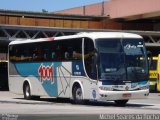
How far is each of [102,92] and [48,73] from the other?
196 inches

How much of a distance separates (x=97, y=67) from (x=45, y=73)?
5.04 m

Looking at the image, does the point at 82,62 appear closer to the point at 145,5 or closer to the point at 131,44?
the point at 131,44

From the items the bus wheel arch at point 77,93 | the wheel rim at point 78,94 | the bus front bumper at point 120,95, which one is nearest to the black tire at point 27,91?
the bus wheel arch at point 77,93

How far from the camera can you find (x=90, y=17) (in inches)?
2478

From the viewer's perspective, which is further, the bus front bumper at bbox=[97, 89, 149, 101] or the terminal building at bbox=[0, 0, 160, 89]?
the terminal building at bbox=[0, 0, 160, 89]

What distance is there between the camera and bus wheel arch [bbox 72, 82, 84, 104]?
2405cm

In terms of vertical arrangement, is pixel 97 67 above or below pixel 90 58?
below

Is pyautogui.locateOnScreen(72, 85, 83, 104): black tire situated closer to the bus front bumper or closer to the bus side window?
the bus side window

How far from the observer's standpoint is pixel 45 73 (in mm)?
27203

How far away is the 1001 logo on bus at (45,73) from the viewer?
26.7m

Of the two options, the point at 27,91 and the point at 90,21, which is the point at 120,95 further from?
the point at 90,21

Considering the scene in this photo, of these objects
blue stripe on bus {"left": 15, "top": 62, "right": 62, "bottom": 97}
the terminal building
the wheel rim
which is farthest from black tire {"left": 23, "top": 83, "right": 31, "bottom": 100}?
the terminal building

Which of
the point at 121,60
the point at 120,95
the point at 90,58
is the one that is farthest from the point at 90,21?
the point at 120,95

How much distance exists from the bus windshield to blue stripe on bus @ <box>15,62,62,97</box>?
3439mm
